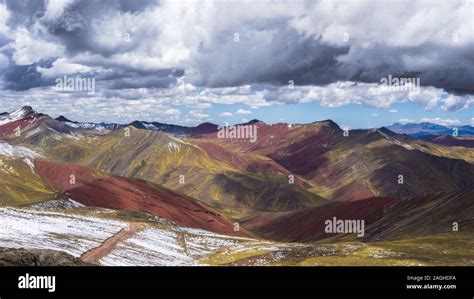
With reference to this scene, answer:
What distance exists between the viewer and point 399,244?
4631 inches

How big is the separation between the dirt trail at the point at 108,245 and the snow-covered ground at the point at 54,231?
111 centimetres

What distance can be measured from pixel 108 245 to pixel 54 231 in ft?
37.1

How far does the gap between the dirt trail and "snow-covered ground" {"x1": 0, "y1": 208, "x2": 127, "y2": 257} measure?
1.11 meters

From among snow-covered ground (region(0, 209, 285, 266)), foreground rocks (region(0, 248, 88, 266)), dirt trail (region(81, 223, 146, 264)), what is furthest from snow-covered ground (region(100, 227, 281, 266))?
foreground rocks (region(0, 248, 88, 266))

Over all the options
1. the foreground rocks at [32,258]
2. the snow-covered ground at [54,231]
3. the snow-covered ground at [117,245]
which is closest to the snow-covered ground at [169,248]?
the snow-covered ground at [117,245]

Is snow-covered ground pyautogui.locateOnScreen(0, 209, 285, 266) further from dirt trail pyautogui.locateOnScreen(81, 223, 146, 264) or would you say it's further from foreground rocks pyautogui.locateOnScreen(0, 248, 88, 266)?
foreground rocks pyautogui.locateOnScreen(0, 248, 88, 266)

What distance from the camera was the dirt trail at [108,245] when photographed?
255ft

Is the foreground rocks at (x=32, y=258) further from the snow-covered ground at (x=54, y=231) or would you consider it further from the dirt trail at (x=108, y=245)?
the dirt trail at (x=108, y=245)

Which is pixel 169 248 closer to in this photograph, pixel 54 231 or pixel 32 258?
pixel 54 231

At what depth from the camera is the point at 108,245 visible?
308 feet
